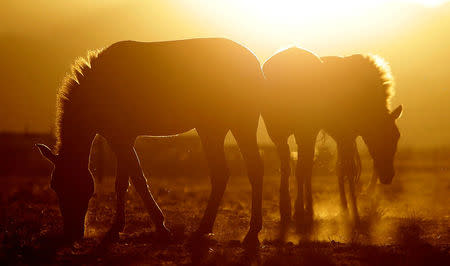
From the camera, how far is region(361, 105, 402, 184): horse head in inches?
473

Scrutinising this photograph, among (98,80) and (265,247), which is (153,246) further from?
(98,80)

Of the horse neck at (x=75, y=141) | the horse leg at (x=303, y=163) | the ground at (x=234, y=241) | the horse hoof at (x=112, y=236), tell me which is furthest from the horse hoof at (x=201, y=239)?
the horse leg at (x=303, y=163)

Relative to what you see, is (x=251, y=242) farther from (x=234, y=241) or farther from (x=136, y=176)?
(x=136, y=176)

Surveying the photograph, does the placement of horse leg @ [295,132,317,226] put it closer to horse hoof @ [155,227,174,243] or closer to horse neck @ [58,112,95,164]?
horse hoof @ [155,227,174,243]

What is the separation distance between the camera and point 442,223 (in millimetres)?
11180

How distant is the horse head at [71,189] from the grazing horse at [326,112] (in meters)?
3.97

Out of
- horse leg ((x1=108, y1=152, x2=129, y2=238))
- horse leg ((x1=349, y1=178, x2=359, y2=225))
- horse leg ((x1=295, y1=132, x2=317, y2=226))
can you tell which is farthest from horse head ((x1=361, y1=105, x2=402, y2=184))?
horse leg ((x1=108, y1=152, x2=129, y2=238))

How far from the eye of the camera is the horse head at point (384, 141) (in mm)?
12016

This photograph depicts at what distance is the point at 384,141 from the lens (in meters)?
12.0

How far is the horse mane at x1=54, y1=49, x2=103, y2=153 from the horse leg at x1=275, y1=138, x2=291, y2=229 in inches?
176

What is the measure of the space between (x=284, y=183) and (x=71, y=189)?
449 cm

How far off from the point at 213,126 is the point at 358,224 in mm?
4025

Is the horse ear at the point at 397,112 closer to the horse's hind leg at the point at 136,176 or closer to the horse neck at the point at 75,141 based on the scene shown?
the horse's hind leg at the point at 136,176

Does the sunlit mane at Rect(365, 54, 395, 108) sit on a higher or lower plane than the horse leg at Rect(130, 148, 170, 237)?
higher
